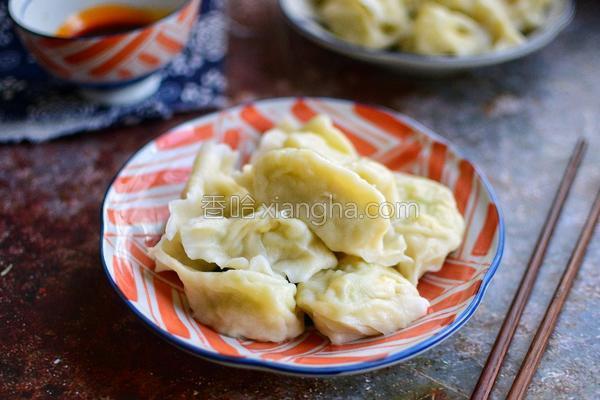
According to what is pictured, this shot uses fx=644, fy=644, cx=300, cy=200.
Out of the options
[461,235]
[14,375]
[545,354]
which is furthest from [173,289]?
[545,354]

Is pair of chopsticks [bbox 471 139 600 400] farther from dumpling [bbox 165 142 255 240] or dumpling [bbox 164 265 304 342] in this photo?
dumpling [bbox 165 142 255 240]

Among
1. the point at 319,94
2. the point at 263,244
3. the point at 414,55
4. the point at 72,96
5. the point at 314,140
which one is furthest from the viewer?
the point at 319,94

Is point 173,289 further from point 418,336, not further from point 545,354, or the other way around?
point 545,354

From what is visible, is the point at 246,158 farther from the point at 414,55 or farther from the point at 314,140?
the point at 414,55


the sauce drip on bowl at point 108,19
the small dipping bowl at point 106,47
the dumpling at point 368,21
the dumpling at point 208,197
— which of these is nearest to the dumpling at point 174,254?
the dumpling at point 208,197

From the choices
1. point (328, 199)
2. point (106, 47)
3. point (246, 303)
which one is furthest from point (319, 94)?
point (246, 303)
